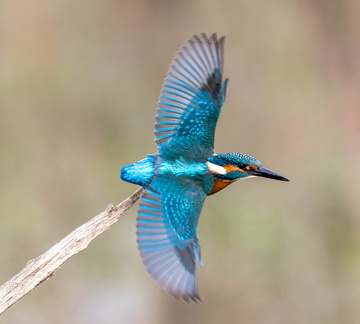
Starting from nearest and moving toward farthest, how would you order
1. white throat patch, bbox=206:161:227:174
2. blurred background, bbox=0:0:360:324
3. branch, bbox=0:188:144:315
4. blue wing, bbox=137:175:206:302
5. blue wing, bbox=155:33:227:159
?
branch, bbox=0:188:144:315 < blue wing, bbox=137:175:206:302 < white throat patch, bbox=206:161:227:174 < blue wing, bbox=155:33:227:159 < blurred background, bbox=0:0:360:324

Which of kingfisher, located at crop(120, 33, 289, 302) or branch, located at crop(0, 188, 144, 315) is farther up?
kingfisher, located at crop(120, 33, 289, 302)

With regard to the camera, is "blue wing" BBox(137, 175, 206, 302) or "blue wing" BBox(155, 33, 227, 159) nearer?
"blue wing" BBox(137, 175, 206, 302)

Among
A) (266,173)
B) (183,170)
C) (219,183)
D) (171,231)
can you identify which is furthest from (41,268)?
(266,173)

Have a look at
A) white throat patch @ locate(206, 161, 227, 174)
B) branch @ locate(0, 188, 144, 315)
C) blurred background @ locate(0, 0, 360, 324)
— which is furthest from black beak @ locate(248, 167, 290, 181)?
blurred background @ locate(0, 0, 360, 324)

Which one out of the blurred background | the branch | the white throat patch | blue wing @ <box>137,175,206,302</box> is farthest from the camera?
the blurred background

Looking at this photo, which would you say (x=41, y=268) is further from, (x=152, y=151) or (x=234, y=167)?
(x=152, y=151)

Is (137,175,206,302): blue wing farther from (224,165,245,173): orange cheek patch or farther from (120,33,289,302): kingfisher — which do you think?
(224,165,245,173): orange cheek patch

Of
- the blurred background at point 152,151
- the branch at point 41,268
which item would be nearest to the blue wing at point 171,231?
the branch at point 41,268
